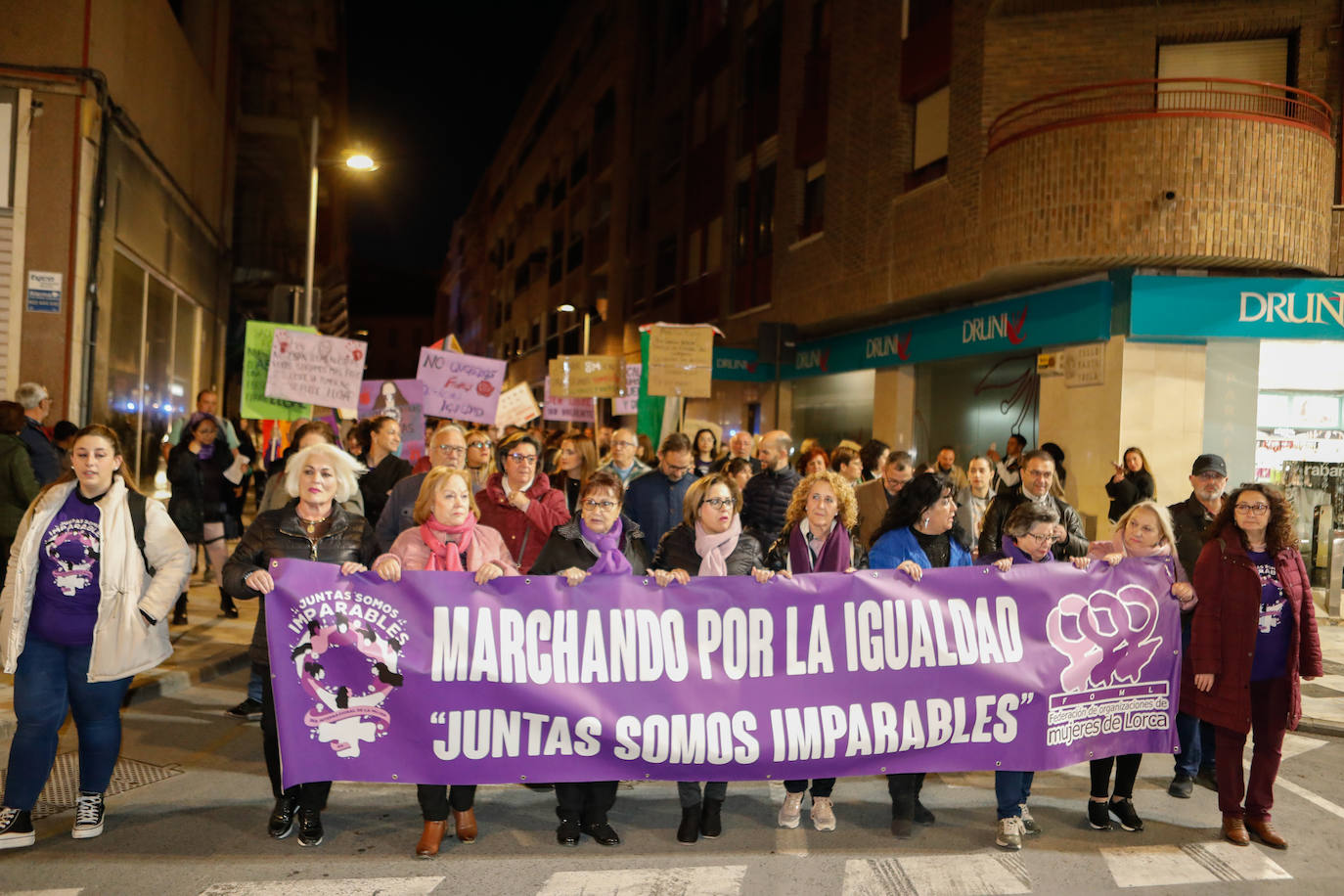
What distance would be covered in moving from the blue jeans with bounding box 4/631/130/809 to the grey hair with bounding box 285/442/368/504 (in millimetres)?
1140

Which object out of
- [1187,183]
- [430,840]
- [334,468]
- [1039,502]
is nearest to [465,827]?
[430,840]

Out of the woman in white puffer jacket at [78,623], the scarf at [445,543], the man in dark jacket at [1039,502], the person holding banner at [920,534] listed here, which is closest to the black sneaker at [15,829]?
the woman in white puffer jacket at [78,623]

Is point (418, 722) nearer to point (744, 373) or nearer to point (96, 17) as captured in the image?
point (96, 17)

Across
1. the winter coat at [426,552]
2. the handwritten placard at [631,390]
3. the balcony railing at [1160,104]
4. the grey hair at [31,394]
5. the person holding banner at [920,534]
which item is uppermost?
the balcony railing at [1160,104]

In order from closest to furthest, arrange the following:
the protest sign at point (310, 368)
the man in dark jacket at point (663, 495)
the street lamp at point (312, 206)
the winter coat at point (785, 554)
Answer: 1. the winter coat at point (785, 554)
2. the man in dark jacket at point (663, 495)
3. the protest sign at point (310, 368)
4. the street lamp at point (312, 206)

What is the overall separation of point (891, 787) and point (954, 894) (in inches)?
32.4

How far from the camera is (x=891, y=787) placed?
17.5ft

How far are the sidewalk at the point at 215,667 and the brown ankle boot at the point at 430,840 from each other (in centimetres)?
310

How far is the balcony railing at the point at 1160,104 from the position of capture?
1355 centimetres

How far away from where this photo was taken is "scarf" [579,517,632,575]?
5344 mm

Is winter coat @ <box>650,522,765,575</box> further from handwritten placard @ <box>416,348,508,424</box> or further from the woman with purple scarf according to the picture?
handwritten placard @ <box>416,348,508,424</box>

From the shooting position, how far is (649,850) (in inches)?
197

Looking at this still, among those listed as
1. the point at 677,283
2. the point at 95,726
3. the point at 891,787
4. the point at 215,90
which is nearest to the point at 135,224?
the point at 215,90

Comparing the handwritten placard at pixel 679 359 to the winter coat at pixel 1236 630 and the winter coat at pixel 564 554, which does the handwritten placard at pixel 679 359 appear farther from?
the winter coat at pixel 1236 630
